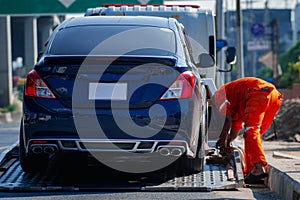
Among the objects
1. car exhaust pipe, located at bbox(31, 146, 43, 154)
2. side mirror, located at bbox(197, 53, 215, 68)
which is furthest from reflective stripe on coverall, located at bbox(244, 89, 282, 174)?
car exhaust pipe, located at bbox(31, 146, 43, 154)

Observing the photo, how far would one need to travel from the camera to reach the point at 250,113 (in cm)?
916

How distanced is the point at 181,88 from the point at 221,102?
4.89ft

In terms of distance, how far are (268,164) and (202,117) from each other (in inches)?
47.5

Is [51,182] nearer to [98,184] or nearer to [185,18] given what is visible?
[98,184]

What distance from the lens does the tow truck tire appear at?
8.39m

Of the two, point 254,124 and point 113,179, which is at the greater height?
point 254,124

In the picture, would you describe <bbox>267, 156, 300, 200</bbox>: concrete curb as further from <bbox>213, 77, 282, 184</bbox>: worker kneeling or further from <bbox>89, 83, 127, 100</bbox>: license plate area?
<bbox>89, 83, 127, 100</bbox>: license plate area

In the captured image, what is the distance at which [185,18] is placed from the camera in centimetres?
1421

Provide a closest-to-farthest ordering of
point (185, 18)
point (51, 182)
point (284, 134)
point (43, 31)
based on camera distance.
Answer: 1. point (51, 182)
2. point (185, 18)
3. point (284, 134)
4. point (43, 31)

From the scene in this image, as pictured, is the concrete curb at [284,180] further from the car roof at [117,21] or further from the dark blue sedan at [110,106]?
the car roof at [117,21]

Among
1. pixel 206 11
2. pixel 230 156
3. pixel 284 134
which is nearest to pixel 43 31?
pixel 284 134

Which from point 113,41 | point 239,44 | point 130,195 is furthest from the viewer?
point 239,44

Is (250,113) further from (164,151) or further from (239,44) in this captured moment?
(239,44)

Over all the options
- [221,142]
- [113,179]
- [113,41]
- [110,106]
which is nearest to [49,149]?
[110,106]
